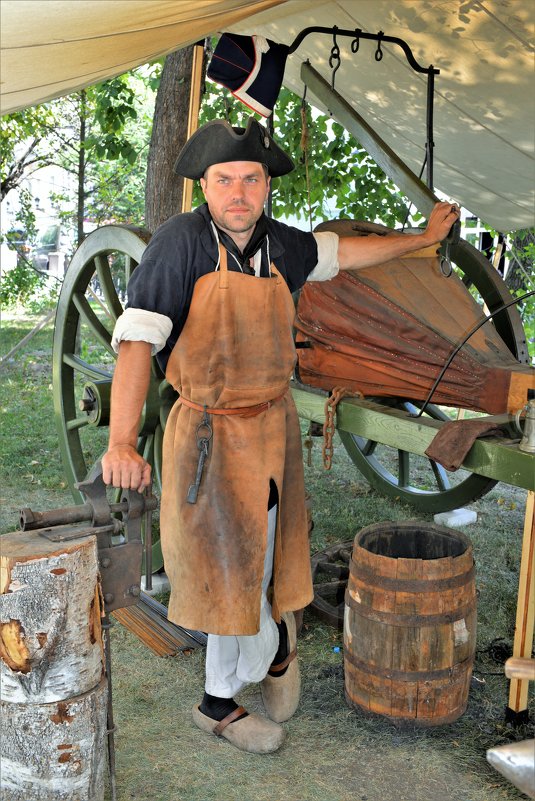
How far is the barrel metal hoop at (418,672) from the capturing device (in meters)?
2.90

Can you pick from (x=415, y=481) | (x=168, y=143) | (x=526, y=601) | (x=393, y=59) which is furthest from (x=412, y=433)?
(x=168, y=143)

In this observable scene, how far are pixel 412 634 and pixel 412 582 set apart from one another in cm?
17

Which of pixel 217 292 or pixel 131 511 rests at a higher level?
pixel 217 292

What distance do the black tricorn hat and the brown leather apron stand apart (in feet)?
0.95

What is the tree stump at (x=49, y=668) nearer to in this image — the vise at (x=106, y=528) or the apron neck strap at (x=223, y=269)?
the vise at (x=106, y=528)

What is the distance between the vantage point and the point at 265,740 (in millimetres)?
2830

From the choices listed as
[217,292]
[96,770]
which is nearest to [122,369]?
[217,292]

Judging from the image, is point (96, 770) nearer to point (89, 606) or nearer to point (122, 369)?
point (89, 606)

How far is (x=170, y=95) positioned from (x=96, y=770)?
4.30m

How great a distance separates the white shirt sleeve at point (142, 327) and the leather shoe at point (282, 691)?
1.12 meters

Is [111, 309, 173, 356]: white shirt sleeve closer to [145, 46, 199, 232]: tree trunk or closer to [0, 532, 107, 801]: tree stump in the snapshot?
[0, 532, 107, 801]: tree stump

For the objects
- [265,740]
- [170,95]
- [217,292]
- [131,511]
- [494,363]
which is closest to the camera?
[131,511]

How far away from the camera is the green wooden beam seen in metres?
2.80

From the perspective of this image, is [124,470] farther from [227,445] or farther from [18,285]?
[18,285]
